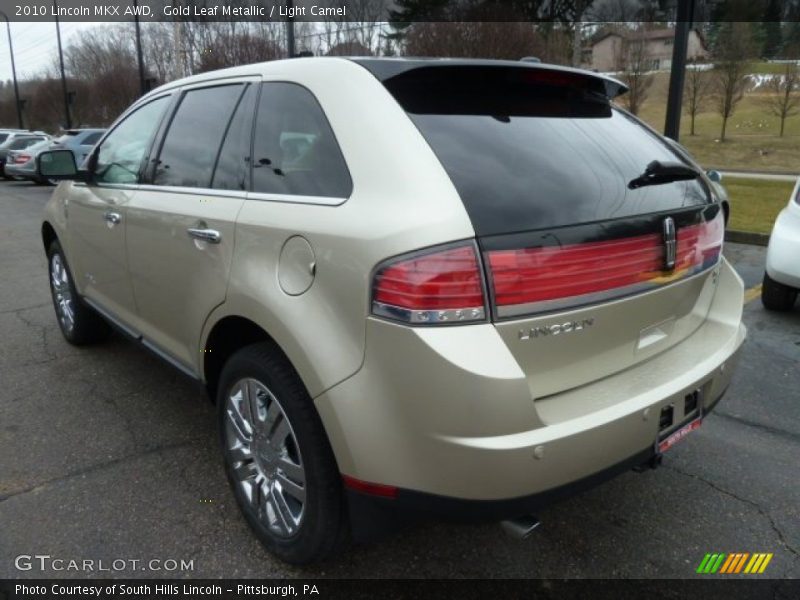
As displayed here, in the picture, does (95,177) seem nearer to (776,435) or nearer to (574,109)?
(574,109)

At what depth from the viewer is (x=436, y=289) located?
5.70 feet

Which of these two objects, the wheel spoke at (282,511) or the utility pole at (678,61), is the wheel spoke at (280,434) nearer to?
the wheel spoke at (282,511)

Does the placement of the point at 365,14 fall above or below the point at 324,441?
above

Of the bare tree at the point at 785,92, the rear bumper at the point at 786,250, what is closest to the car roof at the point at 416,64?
the rear bumper at the point at 786,250

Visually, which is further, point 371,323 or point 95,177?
point 95,177

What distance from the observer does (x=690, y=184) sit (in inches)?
95.5

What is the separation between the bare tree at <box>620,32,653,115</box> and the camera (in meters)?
24.8

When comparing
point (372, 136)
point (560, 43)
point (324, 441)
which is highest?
point (560, 43)

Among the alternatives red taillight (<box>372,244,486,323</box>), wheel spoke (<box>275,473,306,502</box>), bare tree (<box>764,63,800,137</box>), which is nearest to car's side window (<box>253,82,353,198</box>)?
red taillight (<box>372,244,486,323</box>)

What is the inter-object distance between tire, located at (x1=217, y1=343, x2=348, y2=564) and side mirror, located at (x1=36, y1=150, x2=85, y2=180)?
2.14 metres

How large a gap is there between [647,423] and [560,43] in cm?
2127

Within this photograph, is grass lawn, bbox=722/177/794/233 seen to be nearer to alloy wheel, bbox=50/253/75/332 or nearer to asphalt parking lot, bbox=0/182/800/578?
asphalt parking lot, bbox=0/182/800/578

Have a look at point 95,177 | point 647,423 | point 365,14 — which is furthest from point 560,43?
point 647,423

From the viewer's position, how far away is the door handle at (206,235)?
243cm
